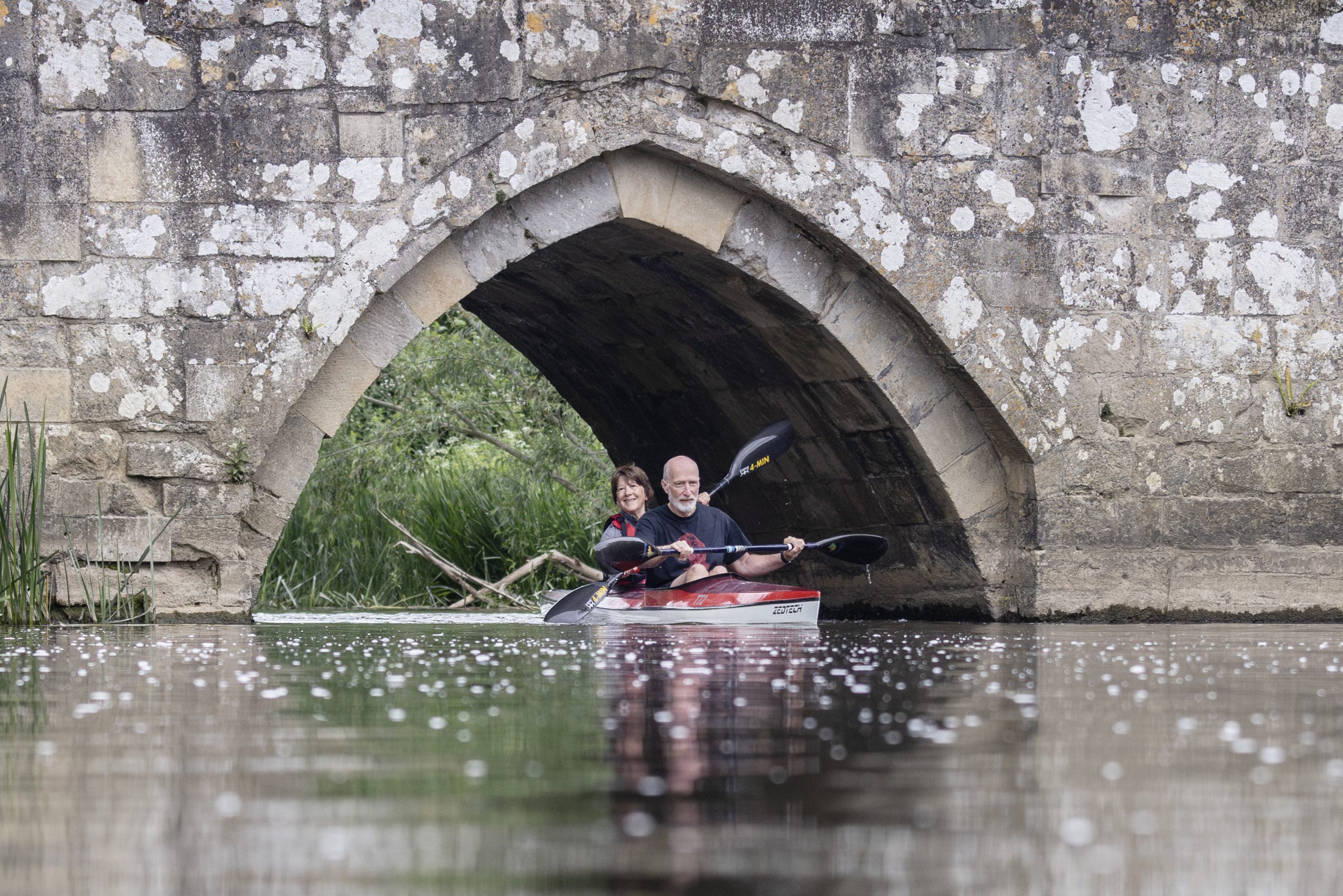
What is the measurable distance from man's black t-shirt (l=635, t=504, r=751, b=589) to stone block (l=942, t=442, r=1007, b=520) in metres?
1.14

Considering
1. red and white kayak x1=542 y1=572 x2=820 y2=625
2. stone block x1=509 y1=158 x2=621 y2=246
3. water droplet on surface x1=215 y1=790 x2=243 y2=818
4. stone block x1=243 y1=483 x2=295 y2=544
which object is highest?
stone block x1=509 y1=158 x2=621 y2=246

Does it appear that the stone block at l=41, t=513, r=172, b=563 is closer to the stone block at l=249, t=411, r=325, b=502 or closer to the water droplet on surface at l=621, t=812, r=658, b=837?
the stone block at l=249, t=411, r=325, b=502

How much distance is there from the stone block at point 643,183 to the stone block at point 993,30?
4.78ft

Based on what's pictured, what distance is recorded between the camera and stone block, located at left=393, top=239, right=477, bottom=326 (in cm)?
736

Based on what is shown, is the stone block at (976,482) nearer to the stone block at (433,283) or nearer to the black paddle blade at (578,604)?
the black paddle blade at (578,604)

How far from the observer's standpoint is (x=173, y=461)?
7.03 metres

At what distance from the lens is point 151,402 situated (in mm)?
7023

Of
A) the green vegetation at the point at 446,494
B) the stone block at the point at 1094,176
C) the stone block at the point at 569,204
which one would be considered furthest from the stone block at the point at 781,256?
the green vegetation at the point at 446,494

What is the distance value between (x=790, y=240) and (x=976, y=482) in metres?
1.46

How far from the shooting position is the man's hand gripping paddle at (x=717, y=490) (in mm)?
8508

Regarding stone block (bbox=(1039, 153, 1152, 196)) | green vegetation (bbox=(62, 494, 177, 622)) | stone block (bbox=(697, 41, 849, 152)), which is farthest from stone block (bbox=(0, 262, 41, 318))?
stone block (bbox=(1039, 153, 1152, 196))

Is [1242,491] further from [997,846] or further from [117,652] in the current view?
[997,846]

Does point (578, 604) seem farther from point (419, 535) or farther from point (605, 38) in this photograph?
point (419, 535)

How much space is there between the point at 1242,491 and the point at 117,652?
5331mm
